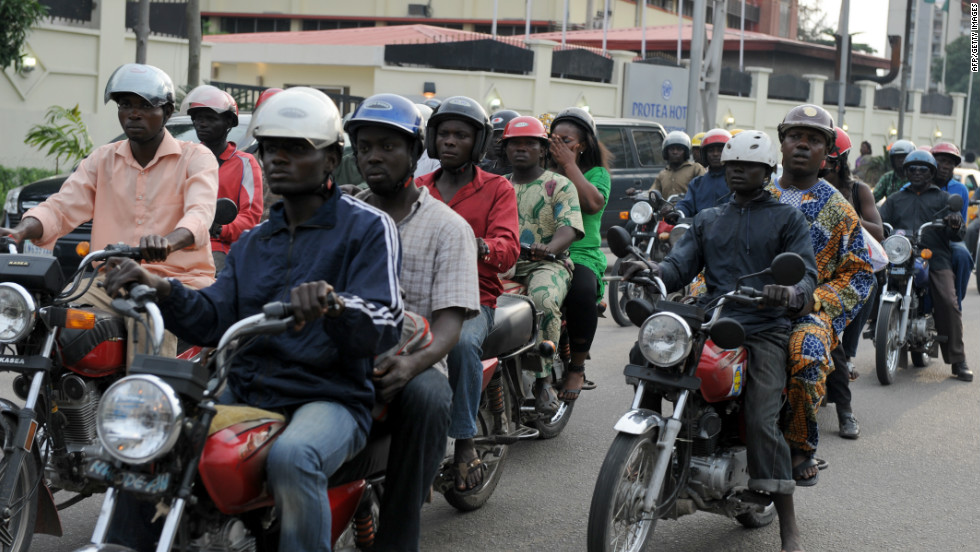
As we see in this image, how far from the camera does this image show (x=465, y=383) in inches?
185

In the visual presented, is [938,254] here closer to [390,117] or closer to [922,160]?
[922,160]

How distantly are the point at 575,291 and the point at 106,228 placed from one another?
115 inches

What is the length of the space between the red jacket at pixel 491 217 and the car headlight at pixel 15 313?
2019 mm

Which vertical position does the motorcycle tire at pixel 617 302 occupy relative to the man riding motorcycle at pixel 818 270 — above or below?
below

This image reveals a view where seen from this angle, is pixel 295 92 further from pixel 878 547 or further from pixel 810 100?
pixel 810 100

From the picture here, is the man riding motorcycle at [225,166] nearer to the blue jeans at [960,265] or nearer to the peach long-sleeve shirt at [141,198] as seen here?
the peach long-sleeve shirt at [141,198]

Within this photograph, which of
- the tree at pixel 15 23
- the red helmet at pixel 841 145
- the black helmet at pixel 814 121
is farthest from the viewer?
the tree at pixel 15 23

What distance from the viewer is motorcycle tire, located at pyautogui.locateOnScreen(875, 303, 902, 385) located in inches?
357

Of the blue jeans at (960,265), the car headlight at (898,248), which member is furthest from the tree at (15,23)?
the blue jeans at (960,265)

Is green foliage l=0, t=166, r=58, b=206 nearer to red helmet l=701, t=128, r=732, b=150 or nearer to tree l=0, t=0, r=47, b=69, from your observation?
tree l=0, t=0, r=47, b=69

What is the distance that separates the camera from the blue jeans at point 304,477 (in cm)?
307

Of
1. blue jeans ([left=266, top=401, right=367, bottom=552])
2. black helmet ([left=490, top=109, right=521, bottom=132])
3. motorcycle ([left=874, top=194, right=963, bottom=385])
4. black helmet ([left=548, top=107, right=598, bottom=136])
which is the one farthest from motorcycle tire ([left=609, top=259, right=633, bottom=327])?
blue jeans ([left=266, top=401, right=367, bottom=552])

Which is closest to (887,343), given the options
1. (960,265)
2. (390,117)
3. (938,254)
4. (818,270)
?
(938,254)

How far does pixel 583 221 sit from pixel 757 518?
Result: 2409mm
